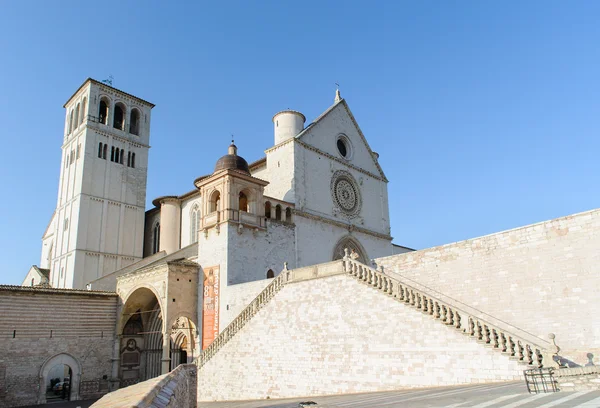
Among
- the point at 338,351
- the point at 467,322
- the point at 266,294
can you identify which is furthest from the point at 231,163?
the point at 467,322

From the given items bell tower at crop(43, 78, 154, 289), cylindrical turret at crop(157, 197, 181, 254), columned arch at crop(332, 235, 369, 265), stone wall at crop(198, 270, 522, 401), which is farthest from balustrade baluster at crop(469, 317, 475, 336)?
bell tower at crop(43, 78, 154, 289)

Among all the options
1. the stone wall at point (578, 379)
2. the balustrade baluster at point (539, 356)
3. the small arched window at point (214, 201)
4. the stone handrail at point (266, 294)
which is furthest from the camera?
the small arched window at point (214, 201)

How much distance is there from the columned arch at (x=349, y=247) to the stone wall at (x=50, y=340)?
43.3 ft

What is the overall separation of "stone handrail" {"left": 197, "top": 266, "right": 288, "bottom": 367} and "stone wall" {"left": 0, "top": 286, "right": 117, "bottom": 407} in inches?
247

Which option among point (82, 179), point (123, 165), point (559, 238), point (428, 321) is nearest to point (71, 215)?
point (82, 179)

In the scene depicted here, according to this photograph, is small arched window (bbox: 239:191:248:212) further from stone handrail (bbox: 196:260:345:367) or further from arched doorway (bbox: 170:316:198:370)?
stone handrail (bbox: 196:260:345:367)

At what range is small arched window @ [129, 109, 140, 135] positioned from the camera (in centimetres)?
4019

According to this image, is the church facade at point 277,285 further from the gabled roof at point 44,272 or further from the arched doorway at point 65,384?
the gabled roof at point 44,272

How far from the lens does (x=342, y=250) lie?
95.0ft

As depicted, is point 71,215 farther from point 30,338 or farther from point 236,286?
point 236,286

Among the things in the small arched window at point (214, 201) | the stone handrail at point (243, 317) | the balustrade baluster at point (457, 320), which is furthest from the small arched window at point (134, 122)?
the balustrade baluster at point (457, 320)

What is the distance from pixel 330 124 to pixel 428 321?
62.7 feet

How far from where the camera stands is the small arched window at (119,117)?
3936cm

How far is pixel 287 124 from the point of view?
29.0m
